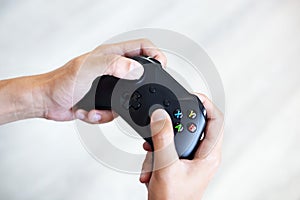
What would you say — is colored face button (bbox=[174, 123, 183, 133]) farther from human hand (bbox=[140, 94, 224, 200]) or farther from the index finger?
the index finger

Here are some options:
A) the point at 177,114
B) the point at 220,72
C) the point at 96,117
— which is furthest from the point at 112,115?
the point at 220,72

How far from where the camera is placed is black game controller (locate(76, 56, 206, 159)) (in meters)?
0.57

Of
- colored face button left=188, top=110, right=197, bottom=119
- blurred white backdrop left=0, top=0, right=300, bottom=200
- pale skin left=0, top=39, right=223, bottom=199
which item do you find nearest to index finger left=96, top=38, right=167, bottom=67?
pale skin left=0, top=39, right=223, bottom=199

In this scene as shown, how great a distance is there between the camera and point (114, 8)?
35.2 inches

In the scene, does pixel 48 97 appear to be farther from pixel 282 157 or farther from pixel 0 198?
pixel 282 157

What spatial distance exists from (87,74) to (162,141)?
156mm

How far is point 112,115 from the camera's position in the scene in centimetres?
67

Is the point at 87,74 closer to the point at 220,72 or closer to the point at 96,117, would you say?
the point at 96,117

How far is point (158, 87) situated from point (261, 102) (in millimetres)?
342

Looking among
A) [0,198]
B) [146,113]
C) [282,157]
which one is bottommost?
[0,198]

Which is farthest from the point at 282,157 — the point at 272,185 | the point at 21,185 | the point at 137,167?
the point at 21,185

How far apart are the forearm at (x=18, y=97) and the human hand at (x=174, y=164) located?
0.19 metres

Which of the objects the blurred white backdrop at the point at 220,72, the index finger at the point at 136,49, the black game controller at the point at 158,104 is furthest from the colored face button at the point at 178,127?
the blurred white backdrop at the point at 220,72

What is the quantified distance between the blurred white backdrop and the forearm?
13cm
